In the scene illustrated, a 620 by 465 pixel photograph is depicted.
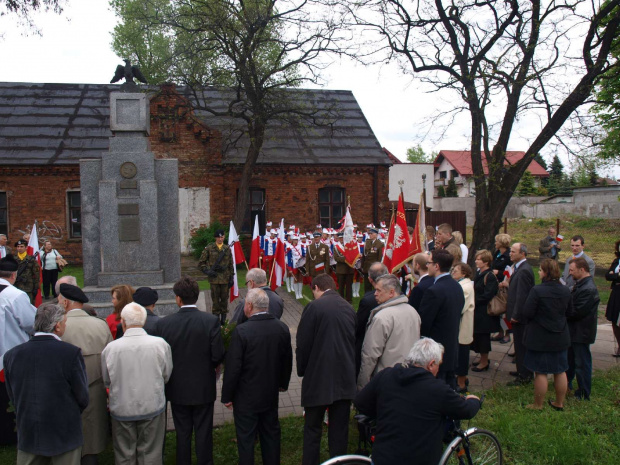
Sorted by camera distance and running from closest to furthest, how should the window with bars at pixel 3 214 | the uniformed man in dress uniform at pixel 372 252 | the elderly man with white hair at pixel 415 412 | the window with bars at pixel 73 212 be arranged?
the elderly man with white hair at pixel 415 412 < the uniformed man in dress uniform at pixel 372 252 < the window with bars at pixel 3 214 < the window with bars at pixel 73 212

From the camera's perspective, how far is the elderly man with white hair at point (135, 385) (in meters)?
4.04

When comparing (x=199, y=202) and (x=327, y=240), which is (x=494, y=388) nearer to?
(x=327, y=240)

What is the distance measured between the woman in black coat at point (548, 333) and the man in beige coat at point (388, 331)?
2010 millimetres

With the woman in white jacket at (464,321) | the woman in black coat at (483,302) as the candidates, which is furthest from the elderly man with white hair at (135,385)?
the woman in black coat at (483,302)

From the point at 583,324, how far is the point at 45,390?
233 inches

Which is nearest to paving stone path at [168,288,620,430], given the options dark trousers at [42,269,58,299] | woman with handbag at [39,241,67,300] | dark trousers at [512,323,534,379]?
dark trousers at [512,323,534,379]

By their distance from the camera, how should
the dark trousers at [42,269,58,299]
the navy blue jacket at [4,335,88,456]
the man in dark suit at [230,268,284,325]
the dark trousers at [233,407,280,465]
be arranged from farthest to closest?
the dark trousers at [42,269,58,299]
the man in dark suit at [230,268,284,325]
the dark trousers at [233,407,280,465]
the navy blue jacket at [4,335,88,456]

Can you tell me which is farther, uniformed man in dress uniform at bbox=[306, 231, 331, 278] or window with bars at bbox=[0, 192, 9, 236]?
window with bars at bbox=[0, 192, 9, 236]

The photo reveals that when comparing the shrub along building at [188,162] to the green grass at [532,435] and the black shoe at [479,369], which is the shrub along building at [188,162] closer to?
the black shoe at [479,369]

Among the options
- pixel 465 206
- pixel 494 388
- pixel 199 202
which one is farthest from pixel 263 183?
pixel 465 206

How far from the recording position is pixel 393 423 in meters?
3.30

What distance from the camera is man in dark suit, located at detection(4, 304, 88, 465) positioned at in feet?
11.7

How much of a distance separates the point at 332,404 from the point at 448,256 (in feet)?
6.64

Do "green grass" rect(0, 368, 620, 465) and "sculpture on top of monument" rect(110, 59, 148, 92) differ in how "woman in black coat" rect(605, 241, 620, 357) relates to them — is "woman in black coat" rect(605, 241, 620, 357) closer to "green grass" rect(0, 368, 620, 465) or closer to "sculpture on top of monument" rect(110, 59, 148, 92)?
"green grass" rect(0, 368, 620, 465)
